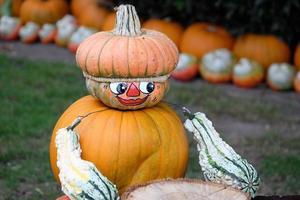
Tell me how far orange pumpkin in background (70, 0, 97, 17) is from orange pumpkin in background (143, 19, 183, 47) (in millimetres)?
1229

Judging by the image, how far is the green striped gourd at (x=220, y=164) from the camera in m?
3.18

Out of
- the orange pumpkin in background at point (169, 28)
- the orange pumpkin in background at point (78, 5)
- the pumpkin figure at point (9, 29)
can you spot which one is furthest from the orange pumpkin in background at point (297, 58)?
the pumpkin figure at point (9, 29)

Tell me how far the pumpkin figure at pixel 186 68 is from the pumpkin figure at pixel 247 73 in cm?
46

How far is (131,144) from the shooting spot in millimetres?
3271

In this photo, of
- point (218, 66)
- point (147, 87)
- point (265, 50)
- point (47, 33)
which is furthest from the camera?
point (47, 33)

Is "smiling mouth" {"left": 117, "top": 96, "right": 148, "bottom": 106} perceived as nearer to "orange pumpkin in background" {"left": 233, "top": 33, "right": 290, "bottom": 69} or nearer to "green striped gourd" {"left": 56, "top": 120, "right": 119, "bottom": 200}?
"green striped gourd" {"left": 56, "top": 120, "right": 119, "bottom": 200}

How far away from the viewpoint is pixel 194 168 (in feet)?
17.4

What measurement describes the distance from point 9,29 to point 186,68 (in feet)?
9.36

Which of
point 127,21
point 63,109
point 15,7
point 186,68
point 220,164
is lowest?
point 63,109

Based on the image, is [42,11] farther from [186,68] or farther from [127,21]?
[127,21]

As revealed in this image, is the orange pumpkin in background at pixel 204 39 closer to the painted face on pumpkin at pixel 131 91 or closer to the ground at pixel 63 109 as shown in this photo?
the ground at pixel 63 109

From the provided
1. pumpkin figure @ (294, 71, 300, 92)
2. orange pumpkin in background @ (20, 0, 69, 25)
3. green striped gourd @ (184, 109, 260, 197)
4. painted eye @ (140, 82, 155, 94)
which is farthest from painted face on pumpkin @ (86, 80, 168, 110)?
orange pumpkin in background @ (20, 0, 69, 25)

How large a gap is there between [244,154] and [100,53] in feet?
8.63

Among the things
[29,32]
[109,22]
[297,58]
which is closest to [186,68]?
[297,58]
